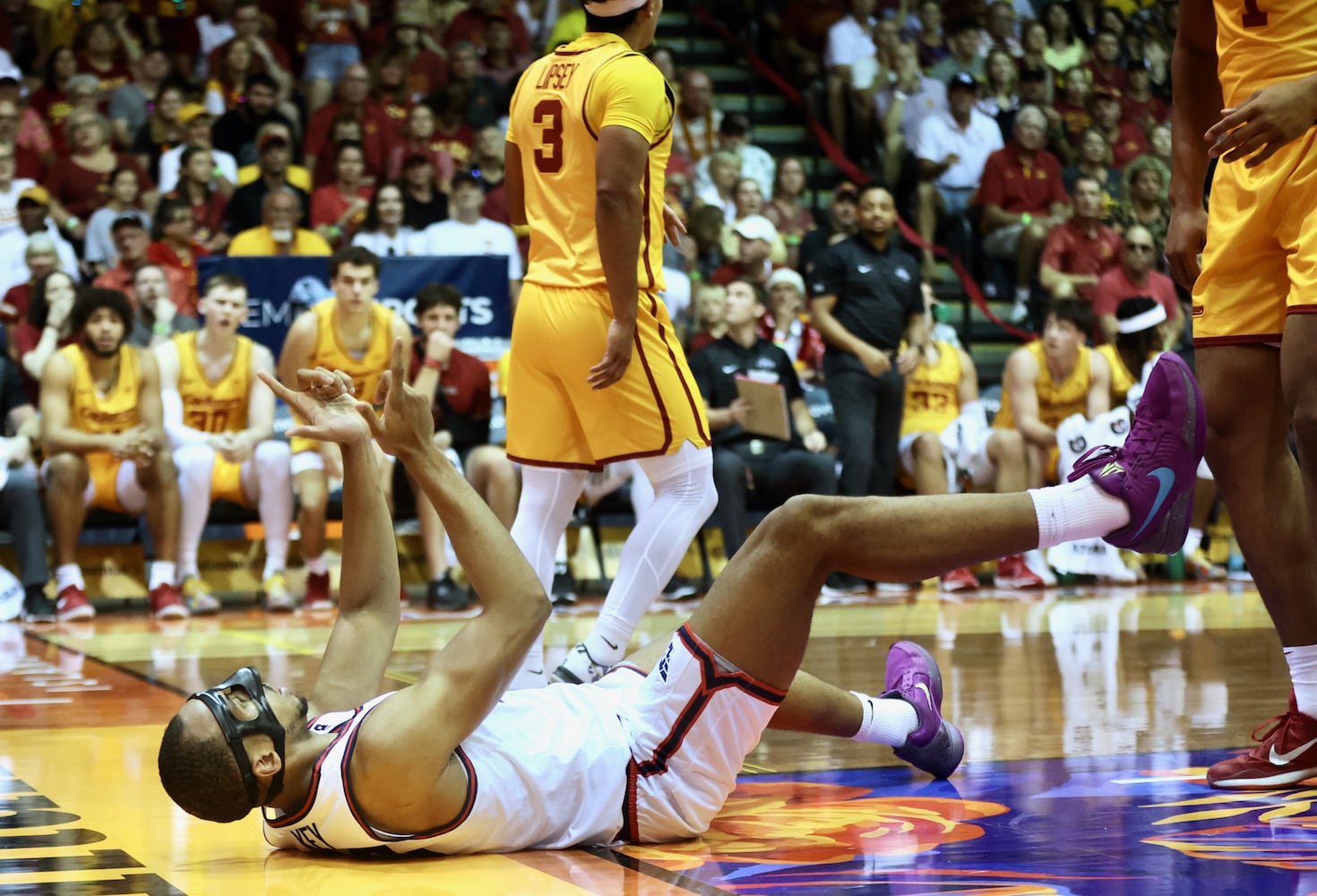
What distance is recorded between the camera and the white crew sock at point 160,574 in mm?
8469

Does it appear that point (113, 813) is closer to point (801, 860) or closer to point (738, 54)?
point (801, 860)

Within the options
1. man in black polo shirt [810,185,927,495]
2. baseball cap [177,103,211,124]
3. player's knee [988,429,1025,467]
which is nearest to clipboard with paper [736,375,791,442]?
man in black polo shirt [810,185,927,495]

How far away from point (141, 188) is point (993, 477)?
210 inches

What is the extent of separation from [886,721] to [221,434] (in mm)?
5649

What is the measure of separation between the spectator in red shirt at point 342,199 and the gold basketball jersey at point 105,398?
2.04 metres

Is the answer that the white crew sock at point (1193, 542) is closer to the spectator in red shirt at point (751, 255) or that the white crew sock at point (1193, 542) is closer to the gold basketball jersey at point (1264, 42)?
the spectator in red shirt at point (751, 255)

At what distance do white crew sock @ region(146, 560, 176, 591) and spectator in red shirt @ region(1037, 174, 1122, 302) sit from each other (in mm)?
5893

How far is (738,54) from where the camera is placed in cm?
1503

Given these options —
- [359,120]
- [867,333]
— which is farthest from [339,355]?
[359,120]

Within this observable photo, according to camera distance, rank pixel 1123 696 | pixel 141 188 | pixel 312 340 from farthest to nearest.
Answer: pixel 141 188
pixel 312 340
pixel 1123 696

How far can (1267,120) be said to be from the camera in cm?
341

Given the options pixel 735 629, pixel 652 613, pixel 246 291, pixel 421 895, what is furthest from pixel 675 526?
pixel 246 291

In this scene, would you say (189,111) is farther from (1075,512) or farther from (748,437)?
(1075,512)

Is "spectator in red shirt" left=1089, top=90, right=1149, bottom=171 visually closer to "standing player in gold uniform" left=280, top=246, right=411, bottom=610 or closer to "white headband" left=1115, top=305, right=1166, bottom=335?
"white headband" left=1115, top=305, right=1166, bottom=335
